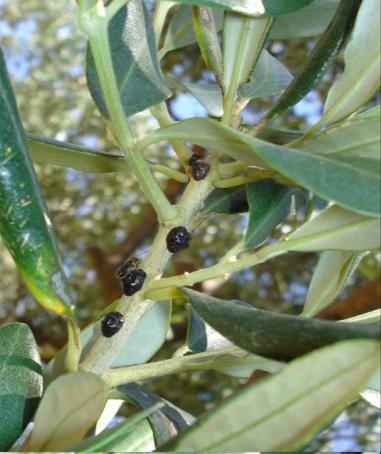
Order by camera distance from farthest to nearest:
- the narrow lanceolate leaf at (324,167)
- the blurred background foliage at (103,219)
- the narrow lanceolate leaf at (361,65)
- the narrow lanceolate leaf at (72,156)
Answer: the blurred background foliage at (103,219) → the narrow lanceolate leaf at (72,156) → the narrow lanceolate leaf at (361,65) → the narrow lanceolate leaf at (324,167)

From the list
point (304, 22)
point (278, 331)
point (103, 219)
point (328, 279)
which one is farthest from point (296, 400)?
point (103, 219)

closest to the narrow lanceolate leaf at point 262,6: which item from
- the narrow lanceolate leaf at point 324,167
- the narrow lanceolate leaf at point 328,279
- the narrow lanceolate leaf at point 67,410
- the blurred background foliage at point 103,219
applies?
the narrow lanceolate leaf at point 324,167

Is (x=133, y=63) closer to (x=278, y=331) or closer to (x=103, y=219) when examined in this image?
(x=278, y=331)

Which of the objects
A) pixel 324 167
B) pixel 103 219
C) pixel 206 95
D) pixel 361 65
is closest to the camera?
pixel 324 167

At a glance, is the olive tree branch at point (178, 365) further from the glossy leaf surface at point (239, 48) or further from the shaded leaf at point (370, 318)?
the glossy leaf surface at point (239, 48)

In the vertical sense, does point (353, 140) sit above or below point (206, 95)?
below

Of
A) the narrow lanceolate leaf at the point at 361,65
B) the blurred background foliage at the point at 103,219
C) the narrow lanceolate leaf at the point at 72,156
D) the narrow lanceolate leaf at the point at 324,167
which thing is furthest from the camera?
the blurred background foliage at the point at 103,219
